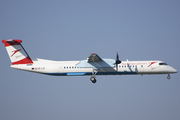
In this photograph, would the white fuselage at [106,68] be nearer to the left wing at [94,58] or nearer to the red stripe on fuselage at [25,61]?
the left wing at [94,58]

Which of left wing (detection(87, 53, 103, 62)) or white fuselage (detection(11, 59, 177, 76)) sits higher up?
left wing (detection(87, 53, 103, 62))

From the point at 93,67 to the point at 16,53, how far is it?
9.65 meters

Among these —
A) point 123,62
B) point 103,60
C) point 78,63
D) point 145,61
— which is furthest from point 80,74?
point 145,61

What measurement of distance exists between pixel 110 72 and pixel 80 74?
351 centimetres

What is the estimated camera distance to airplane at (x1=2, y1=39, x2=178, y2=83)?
1137 inches

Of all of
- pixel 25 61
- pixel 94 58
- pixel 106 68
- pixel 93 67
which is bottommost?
pixel 106 68

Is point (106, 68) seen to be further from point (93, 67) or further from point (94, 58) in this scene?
point (94, 58)

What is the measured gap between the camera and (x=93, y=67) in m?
29.1

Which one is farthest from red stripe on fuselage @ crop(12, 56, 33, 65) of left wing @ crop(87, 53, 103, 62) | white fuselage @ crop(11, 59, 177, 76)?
left wing @ crop(87, 53, 103, 62)

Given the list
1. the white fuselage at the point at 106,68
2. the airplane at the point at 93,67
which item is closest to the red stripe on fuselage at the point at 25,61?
the airplane at the point at 93,67

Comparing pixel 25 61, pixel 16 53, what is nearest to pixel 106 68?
pixel 25 61

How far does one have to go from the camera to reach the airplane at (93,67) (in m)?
28.9

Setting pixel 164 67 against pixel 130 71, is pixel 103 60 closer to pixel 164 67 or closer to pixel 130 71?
pixel 130 71

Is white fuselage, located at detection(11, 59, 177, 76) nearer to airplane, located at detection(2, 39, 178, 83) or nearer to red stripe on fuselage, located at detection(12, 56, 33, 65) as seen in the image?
airplane, located at detection(2, 39, 178, 83)
